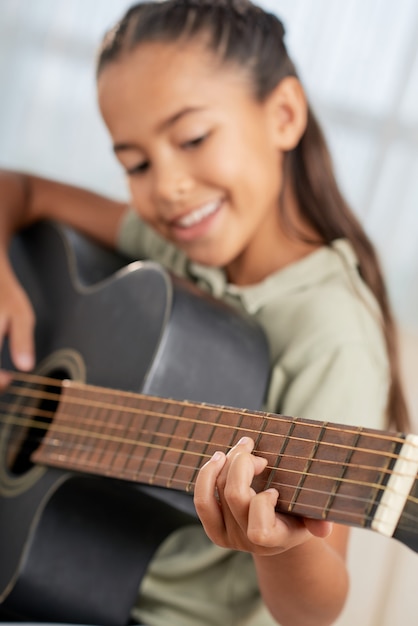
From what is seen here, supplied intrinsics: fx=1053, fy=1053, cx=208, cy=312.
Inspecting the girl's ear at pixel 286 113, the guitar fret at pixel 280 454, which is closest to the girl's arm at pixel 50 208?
the girl's ear at pixel 286 113

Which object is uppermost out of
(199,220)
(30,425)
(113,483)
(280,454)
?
(280,454)

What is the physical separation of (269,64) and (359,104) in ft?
1.73

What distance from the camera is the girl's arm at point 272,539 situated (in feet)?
2.52

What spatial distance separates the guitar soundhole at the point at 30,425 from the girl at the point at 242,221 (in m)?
0.07

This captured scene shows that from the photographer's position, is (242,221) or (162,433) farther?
(242,221)

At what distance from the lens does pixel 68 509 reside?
115cm

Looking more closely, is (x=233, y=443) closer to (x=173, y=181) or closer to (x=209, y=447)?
(x=209, y=447)

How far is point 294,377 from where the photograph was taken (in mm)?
1168

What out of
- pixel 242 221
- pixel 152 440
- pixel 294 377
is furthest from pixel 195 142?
pixel 152 440

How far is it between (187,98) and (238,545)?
23.2 inches

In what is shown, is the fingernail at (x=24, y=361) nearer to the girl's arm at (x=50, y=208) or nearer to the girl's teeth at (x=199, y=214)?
the girl's arm at (x=50, y=208)

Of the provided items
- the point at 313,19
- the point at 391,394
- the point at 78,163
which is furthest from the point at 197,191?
the point at 78,163

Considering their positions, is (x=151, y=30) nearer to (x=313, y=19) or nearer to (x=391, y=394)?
(x=391, y=394)

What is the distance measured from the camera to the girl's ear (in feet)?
4.27
